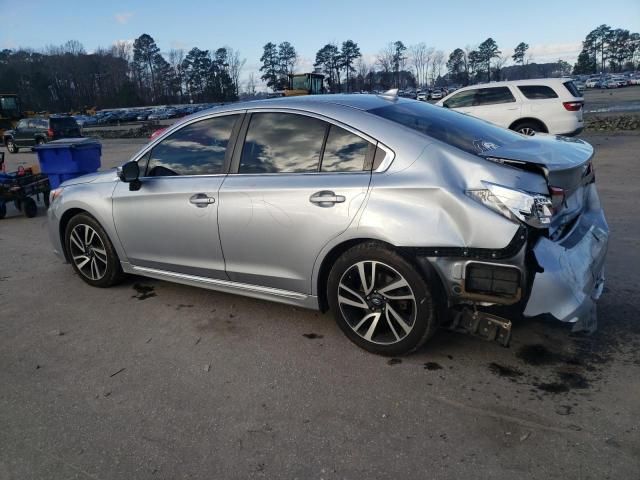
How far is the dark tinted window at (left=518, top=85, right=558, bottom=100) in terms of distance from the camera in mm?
12609

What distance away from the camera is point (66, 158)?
848cm

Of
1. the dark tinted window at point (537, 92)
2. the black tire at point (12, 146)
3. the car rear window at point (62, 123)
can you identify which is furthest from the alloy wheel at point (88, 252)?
the black tire at point (12, 146)

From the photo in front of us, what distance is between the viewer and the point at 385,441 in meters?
2.59

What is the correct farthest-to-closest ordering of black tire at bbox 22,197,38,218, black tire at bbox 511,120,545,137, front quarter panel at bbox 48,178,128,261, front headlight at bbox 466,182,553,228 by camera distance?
1. black tire at bbox 511,120,545,137
2. black tire at bbox 22,197,38,218
3. front quarter panel at bbox 48,178,128,261
4. front headlight at bbox 466,182,553,228

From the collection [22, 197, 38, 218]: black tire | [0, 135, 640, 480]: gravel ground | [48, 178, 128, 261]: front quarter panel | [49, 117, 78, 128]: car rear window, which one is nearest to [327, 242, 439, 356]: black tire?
[0, 135, 640, 480]: gravel ground

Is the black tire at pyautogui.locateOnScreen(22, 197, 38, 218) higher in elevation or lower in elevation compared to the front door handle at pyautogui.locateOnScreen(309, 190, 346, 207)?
lower

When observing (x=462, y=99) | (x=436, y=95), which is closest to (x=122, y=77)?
(x=436, y=95)

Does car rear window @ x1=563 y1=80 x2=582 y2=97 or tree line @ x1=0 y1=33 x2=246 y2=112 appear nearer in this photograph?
car rear window @ x1=563 y1=80 x2=582 y2=97

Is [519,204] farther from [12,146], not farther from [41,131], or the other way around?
[12,146]

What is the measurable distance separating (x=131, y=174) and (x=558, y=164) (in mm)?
3244

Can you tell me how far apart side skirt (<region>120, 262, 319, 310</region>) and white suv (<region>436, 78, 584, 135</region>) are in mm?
9713

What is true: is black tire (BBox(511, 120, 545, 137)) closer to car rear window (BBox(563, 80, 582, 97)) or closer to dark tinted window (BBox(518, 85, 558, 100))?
dark tinted window (BBox(518, 85, 558, 100))

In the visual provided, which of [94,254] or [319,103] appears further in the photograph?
[94,254]

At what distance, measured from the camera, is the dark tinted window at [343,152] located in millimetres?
3354
